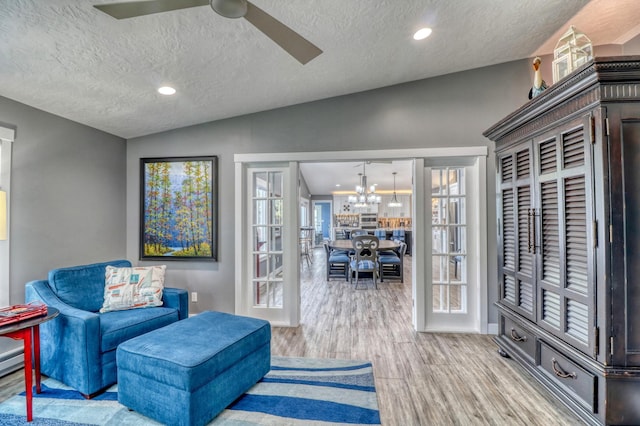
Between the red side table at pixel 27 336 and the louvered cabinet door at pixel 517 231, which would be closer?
the red side table at pixel 27 336

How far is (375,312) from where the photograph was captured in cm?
404

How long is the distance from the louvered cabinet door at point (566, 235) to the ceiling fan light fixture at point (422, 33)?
3.97ft

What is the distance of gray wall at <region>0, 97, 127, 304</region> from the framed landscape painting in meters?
0.31

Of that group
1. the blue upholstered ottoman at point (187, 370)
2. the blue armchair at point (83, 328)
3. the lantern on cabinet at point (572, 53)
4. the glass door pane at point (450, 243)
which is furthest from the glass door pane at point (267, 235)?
the lantern on cabinet at point (572, 53)

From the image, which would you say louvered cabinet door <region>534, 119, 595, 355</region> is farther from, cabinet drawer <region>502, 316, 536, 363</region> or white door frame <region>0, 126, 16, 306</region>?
white door frame <region>0, 126, 16, 306</region>

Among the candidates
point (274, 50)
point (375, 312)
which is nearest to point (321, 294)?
point (375, 312)

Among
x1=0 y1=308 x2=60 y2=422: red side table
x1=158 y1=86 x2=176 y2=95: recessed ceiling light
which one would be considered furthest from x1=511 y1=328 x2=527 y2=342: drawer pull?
x1=158 y1=86 x2=176 y2=95: recessed ceiling light

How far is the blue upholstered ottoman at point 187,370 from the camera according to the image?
169 centimetres

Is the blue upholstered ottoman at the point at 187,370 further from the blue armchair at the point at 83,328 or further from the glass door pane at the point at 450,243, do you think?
the glass door pane at the point at 450,243

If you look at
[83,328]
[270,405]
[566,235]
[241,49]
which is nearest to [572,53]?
[566,235]

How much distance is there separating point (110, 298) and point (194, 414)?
152 centimetres

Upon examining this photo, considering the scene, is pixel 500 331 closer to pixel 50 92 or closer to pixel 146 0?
pixel 146 0

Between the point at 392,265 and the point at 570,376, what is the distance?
4.41 metres

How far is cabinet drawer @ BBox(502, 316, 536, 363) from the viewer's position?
2227mm
